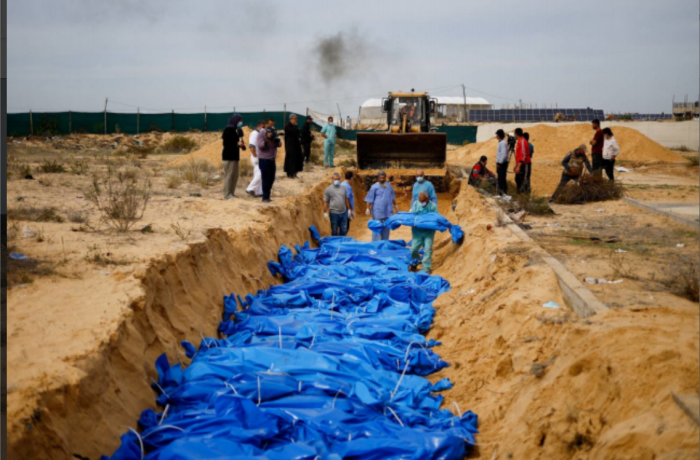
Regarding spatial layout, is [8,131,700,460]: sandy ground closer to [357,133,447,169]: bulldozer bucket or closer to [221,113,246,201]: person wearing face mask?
[221,113,246,201]: person wearing face mask

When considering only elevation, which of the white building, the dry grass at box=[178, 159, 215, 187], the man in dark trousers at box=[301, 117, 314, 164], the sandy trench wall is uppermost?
the white building

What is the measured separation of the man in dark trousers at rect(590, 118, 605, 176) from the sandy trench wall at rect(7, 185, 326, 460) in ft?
27.7

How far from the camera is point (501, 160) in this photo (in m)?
15.9

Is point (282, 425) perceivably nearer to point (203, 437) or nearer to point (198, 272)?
point (203, 437)

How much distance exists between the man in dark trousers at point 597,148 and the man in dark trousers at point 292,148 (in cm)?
805

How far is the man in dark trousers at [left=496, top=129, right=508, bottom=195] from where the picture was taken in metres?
15.7

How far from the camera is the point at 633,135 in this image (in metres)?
34.3

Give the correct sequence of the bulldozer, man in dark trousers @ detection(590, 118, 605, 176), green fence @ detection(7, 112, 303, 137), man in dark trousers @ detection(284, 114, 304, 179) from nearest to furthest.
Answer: man in dark trousers @ detection(590, 118, 605, 176) < man in dark trousers @ detection(284, 114, 304, 179) < the bulldozer < green fence @ detection(7, 112, 303, 137)

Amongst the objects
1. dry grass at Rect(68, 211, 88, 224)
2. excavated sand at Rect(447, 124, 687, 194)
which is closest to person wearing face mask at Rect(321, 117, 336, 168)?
excavated sand at Rect(447, 124, 687, 194)

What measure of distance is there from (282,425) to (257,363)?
4.33ft

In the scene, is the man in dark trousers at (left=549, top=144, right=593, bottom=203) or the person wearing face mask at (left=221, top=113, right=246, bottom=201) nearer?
the person wearing face mask at (left=221, top=113, right=246, bottom=201)

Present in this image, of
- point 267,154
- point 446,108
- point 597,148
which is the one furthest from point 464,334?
point 446,108

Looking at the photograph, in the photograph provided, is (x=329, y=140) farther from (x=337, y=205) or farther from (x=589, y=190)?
(x=589, y=190)

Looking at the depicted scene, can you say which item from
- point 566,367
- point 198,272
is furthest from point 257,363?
point 566,367
